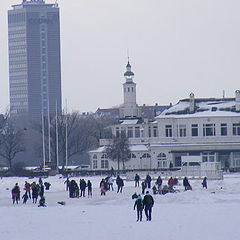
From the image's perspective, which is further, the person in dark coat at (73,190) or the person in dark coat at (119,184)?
the person in dark coat at (119,184)

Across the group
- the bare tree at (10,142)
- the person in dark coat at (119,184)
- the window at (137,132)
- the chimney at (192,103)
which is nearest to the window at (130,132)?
the window at (137,132)

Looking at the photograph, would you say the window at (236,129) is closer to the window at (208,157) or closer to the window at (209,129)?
the window at (209,129)

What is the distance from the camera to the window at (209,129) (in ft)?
344

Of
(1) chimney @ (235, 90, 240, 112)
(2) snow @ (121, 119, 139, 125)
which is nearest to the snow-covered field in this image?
(1) chimney @ (235, 90, 240, 112)

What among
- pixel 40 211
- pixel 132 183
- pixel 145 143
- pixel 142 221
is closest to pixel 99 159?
pixel 145 143

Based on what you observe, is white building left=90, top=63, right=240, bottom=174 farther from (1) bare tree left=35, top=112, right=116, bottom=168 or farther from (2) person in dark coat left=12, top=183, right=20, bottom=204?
(2) person in dark coat left=12, top=183, right=20, bottom=204

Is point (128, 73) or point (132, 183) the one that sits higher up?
point (128, 73)

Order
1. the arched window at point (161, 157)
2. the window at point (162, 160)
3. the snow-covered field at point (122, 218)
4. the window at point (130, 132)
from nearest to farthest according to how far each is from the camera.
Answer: the snow-covered field at point (122, 218), the window at point (162, 160), the arched window at point (161, 157), the window at point (130, 132)

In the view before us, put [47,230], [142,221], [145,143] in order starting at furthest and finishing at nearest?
[145,143], [142,221], [47,230]

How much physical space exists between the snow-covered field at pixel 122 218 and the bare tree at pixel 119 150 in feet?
129

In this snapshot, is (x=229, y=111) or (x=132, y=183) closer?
(x=132, y=183)

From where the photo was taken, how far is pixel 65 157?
114438 millimetres

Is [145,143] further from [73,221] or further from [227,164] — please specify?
[73,221]

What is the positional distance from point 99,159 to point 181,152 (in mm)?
8448
